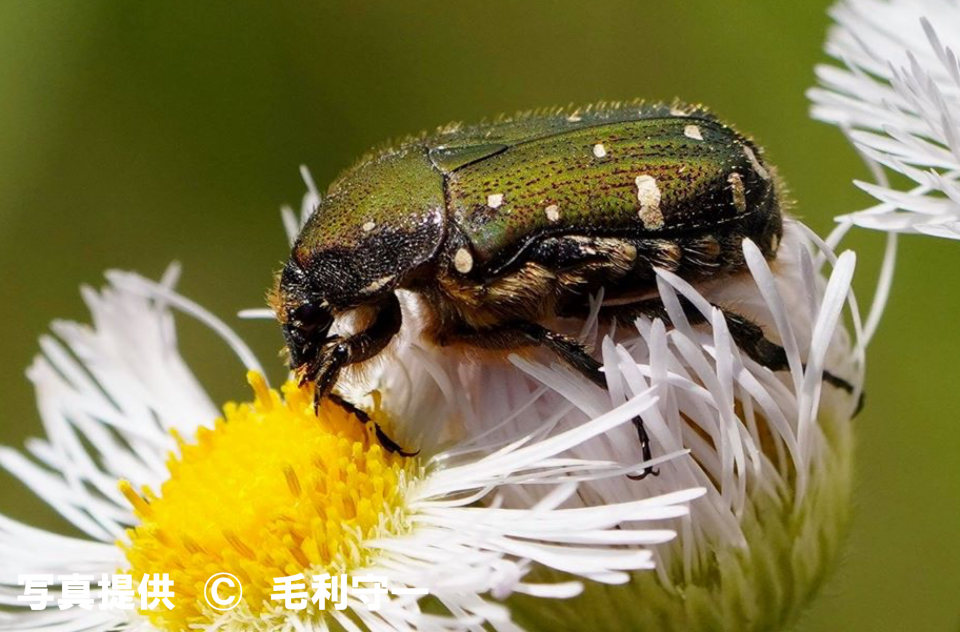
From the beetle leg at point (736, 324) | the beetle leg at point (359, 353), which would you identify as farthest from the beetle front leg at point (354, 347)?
the beetle leg at point (736, 324)

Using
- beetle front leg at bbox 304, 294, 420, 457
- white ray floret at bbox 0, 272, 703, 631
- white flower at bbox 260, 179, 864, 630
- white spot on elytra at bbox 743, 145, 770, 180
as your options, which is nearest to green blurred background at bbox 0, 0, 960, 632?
white ray floret at bbox 0, 272, 703, 631

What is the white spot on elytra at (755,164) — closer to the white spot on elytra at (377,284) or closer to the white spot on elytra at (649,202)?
the white spot on elytra at (649,202)

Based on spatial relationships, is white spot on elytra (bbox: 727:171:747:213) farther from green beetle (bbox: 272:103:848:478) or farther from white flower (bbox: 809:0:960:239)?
white flower (bbox: 809:0:960:239)

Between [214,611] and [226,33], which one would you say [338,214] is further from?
[226,33]

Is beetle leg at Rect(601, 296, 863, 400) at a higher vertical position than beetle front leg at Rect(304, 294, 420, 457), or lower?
lower

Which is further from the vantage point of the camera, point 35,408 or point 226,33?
point 226,33

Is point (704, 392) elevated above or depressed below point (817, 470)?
above

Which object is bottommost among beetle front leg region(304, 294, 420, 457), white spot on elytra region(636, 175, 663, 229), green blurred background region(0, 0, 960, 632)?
beetle front leg region(304, 294, 420, 457)

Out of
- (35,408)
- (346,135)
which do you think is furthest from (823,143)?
(35,408)
